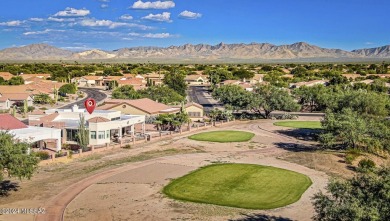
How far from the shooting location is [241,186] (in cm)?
3838

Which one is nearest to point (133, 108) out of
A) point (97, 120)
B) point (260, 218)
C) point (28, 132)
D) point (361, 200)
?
point (97, 120)

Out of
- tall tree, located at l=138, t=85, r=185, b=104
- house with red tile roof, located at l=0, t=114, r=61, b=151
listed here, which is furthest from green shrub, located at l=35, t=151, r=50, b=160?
tall tree, located at l=138, t=85, r=185, b=104

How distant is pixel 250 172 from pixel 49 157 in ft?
70.7

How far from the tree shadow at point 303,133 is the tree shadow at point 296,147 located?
4971 mm

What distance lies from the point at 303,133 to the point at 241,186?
1295 inches

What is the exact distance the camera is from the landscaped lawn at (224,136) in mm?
62781

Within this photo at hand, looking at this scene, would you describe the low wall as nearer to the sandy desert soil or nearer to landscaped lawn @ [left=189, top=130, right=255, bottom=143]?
the sandy desert soil

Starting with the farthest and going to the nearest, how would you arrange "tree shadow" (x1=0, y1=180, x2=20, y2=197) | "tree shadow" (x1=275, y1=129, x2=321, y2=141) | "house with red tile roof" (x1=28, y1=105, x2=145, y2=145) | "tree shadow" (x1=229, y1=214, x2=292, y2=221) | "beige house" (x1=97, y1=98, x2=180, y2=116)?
"beige house" (x1=97, y1=98, x2=180, y2=116)
"tree shadow" (x1=275, y1=129, x2=321, y2=141)
"house with red tile roof" (x1=28, y1=105, x2=145, y2=145)
"tree shadow" (x1=0, y1=180, x2=20, y2=197)
"tree shadow" (x1=229, y1=214, x2=292, y2=221)

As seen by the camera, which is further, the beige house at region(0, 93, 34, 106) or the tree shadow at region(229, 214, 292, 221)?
the beige house at region(0, 93, 34, 106)

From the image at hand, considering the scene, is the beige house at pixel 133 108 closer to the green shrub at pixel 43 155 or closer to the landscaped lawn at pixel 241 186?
the green shrub at pixel 43 155

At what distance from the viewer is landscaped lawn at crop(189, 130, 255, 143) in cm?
6278

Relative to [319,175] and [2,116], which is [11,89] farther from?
[319,175]

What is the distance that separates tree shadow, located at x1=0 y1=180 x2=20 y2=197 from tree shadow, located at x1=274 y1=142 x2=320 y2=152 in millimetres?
33269

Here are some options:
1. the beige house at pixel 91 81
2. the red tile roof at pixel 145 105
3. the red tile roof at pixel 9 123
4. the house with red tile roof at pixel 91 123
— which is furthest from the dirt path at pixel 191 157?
the beige house at pixel 91 81
